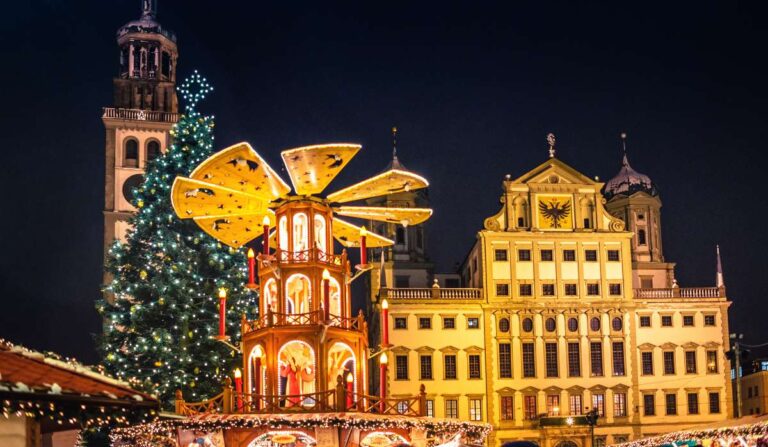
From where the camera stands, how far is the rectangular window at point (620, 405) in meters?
62.9

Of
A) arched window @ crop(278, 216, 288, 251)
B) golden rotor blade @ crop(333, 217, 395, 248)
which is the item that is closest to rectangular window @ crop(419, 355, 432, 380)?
golden rotor blade @ crop(333, 217, 395, 248)

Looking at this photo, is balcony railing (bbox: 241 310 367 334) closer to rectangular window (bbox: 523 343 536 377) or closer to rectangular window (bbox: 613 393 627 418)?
rectangular window (bbox: 523 343 536 377)

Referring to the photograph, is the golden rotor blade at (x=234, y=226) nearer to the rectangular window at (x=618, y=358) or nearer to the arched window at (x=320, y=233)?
the arched window at (x=320, y=233)

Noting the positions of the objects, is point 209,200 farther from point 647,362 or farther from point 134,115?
point 134,115

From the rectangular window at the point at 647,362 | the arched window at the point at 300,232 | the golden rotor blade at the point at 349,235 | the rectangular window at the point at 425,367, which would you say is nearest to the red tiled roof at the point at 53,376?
the arched window at the point at 300,232

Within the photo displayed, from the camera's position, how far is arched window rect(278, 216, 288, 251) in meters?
32.8

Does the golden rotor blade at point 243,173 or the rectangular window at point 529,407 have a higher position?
the golden rotor blade at point 243,173

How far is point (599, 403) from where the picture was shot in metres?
62.7

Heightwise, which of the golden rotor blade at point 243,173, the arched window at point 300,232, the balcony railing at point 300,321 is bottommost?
the balcony railing at point 300,321

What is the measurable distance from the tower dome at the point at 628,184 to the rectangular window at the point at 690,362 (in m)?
14.2

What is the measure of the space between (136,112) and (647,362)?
3597 centimetres

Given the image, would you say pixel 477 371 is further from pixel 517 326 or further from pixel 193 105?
pixel 193 105

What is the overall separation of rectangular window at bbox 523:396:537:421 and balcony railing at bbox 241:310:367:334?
31.8m

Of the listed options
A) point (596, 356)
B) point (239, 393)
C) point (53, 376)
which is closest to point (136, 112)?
point (596, 356)
